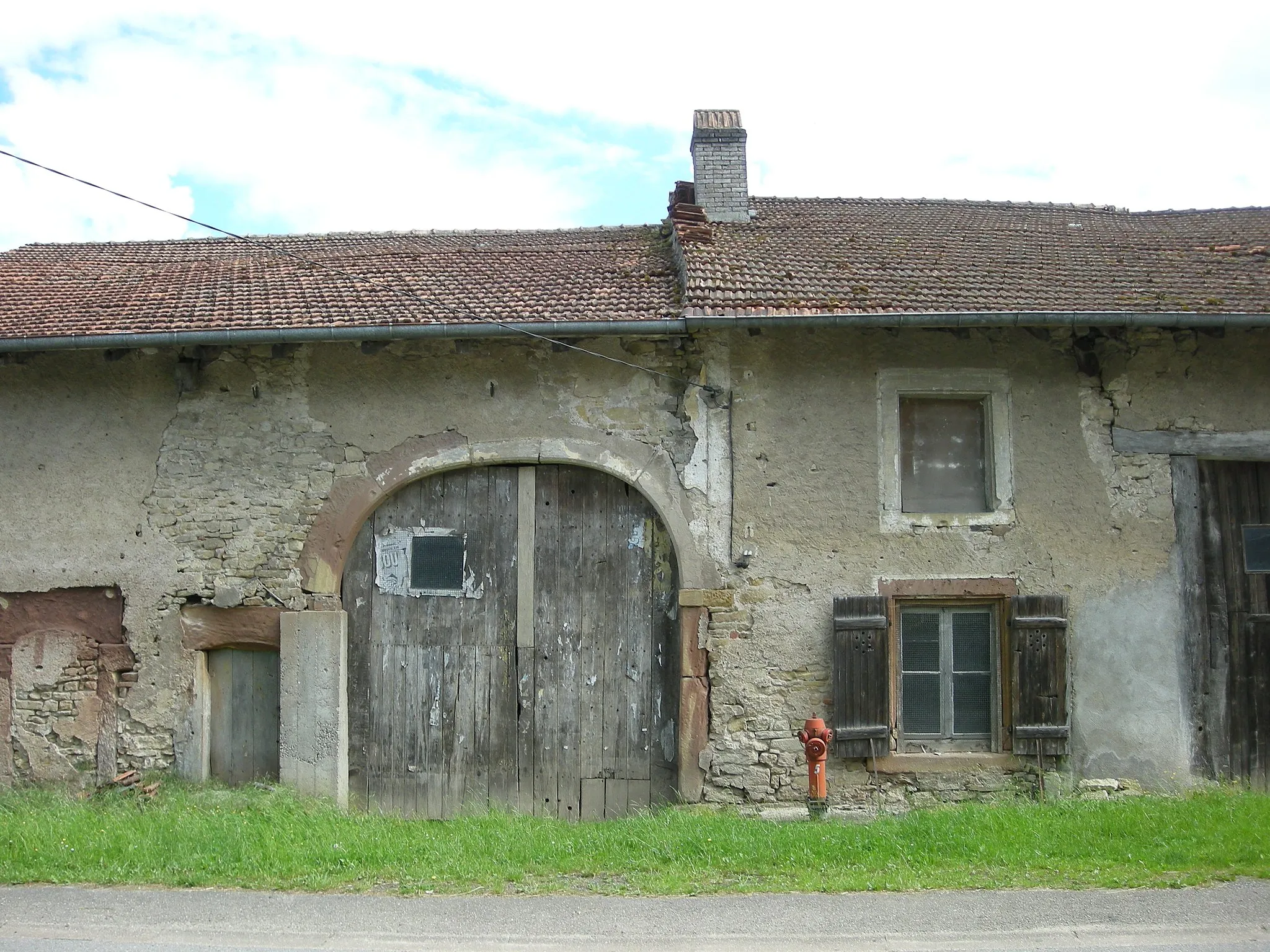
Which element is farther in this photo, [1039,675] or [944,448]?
[944,448]

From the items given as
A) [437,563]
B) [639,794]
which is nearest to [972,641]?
[639,794]

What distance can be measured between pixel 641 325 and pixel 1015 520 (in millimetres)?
3122

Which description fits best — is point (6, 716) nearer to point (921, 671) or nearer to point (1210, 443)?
point (921, 671)

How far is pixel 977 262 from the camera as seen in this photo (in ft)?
29.8

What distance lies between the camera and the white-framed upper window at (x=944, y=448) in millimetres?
8164

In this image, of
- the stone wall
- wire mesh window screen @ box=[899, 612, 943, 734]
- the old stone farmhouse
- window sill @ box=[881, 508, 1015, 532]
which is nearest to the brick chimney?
the old stone farmhouse

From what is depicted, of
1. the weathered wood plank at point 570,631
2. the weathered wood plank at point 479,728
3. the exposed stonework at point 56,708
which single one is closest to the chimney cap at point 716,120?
the weathered wood plank at point 570,631

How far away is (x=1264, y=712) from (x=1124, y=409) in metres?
2.47

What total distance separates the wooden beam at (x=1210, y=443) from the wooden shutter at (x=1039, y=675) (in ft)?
4.65

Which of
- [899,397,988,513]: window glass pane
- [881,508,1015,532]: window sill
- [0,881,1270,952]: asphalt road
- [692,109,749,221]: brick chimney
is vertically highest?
[692,109,749,221]: brick chimney

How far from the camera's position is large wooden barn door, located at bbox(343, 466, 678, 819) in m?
8.25

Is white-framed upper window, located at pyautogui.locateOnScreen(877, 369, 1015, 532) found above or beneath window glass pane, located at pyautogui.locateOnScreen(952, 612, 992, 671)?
above

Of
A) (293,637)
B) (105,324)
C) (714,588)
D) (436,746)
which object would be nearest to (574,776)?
(436,746)

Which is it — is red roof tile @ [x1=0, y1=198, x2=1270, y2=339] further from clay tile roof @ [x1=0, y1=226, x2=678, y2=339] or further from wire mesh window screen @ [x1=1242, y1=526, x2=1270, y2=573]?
wire mesh window screen @ [x1=1242, y1=526, x2=1270, y2=573]
